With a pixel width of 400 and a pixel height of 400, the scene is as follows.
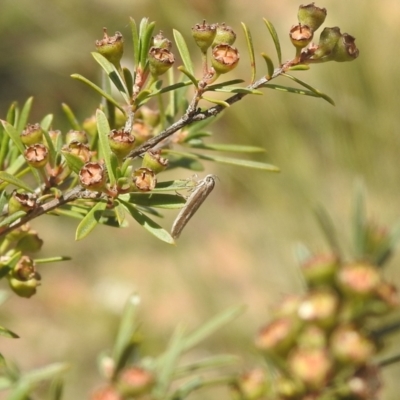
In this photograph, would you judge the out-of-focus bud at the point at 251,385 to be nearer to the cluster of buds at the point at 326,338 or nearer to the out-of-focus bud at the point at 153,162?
the cluster of buds at the point at 326,338

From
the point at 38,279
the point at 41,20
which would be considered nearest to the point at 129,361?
the point at 38,279

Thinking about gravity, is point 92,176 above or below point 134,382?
above

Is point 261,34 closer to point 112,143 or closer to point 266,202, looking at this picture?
point 266,202

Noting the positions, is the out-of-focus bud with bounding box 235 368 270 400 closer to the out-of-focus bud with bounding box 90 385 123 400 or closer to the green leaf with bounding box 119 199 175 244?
the out-of-focus bud with bounding box 90 385 123 400

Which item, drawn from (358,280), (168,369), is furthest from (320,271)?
(168,369)

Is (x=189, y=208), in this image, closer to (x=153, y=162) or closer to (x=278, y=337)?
(x=153, y=162)

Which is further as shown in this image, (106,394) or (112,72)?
(106,394)

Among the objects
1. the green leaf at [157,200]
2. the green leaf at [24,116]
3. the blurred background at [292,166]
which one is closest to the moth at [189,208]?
the green leaf at [157,200]
